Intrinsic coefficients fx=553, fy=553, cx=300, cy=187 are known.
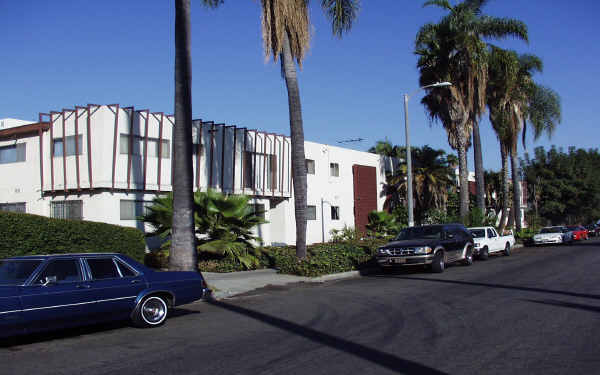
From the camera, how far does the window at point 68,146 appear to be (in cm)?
2177

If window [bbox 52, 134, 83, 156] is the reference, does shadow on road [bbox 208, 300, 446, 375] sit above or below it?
below

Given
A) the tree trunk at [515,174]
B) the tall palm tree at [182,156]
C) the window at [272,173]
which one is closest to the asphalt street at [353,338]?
the tall palm tree at [182,156]

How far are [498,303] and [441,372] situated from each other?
226 inches

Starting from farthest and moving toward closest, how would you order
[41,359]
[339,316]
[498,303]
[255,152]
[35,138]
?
[255,152], [35,138], [498,303], [339,316], [41,359]

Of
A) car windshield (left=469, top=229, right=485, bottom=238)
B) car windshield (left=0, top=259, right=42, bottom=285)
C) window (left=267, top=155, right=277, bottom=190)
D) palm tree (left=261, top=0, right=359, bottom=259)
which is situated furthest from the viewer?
window (left=267, top=155, right=277, bottom=190)

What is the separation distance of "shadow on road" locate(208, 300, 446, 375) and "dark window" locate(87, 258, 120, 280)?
2.77 m

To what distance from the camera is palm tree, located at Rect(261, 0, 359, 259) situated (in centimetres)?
1750

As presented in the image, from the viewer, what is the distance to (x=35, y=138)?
23.1 metres

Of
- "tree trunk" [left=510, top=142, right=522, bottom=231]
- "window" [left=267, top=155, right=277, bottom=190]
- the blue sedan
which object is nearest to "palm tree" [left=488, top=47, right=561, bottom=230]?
"tree trunk" [left=510, top=142, right=522, bottom=231]

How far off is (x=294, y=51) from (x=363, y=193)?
64.5 feet

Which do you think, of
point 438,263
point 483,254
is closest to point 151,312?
point 438,263

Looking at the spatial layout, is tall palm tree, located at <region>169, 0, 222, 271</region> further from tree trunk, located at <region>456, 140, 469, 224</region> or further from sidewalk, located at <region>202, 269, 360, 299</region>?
tree trunk, located at <region>456, 140, 469, 224</region>

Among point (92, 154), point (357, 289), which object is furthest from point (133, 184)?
point (357, 289)

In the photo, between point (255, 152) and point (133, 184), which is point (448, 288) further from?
point (255, 152)
